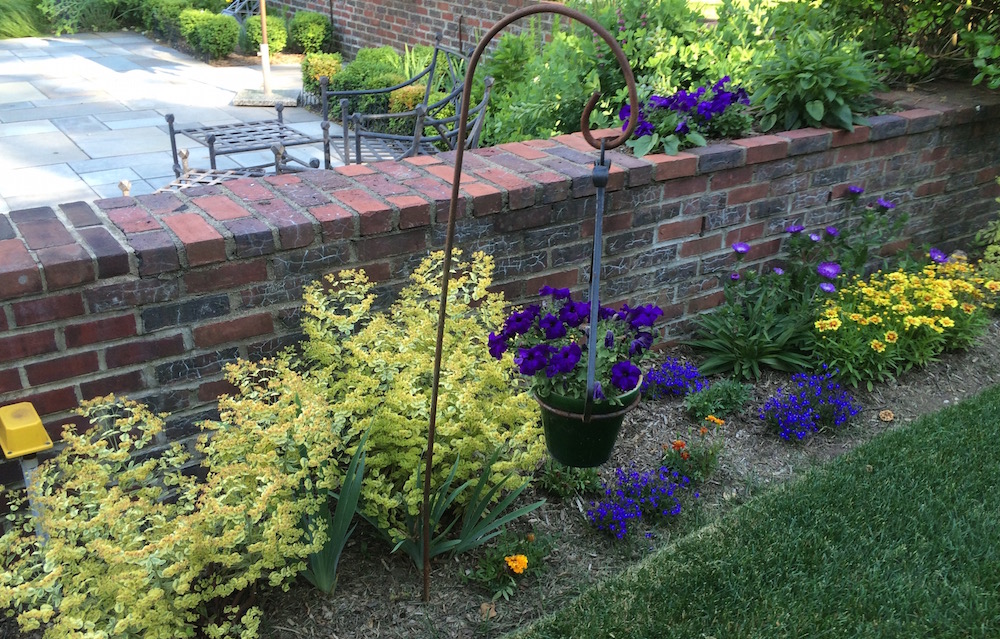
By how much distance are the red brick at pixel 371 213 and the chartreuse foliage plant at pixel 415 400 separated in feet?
0.54

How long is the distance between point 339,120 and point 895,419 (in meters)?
6.08

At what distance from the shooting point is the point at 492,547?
2.39 meters

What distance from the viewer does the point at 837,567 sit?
239cm

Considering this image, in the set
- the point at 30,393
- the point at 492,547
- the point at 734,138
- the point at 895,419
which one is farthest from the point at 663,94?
the point at 30,393

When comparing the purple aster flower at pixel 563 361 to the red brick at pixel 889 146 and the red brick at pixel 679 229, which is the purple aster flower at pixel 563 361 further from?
the red brick at pixel 889 146

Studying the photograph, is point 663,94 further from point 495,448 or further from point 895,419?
point 495,448

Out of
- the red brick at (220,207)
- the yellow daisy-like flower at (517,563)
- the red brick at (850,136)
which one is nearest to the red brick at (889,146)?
the red brick at (850,136)

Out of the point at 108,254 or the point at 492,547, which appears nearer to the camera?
the point at 108,254

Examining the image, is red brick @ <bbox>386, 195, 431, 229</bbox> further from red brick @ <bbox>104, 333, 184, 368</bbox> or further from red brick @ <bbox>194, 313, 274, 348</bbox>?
red brick @ <bbox>104, 333, 184, 368</bbox>

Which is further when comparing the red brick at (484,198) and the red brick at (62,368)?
the red brick at (484,198)

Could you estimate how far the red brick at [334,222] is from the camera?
2.46 metres

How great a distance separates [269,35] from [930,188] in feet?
29.4

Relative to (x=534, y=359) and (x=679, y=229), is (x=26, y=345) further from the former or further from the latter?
(x=679, y=229)

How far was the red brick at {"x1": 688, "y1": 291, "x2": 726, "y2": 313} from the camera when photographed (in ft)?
11.8
